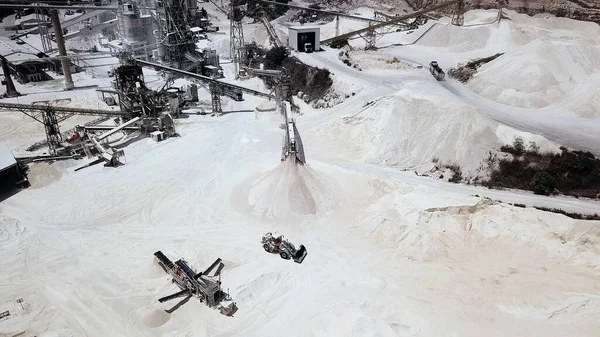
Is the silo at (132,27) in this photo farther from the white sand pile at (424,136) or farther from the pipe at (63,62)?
the white sand pile at (424,136)

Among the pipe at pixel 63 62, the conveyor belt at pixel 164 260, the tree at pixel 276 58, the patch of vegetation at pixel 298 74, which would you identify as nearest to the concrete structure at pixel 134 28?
the pipe at pixel 63 62

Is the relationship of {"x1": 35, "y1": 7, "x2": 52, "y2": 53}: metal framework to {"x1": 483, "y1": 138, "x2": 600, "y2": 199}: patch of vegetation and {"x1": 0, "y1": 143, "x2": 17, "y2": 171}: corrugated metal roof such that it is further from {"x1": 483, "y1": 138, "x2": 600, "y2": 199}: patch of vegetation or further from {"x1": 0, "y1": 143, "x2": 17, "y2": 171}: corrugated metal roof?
{"x1": 483, "y1": 138, "x2": 600, "y2": 199}: patch of vegetation

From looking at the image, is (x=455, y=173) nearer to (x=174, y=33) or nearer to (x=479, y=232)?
(x=479, y=232)

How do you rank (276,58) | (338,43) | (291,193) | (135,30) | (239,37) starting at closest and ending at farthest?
(291,193) < (276,58) < (239,37) < (135,30) < (338,43)

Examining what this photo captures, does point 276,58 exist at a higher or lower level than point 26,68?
higher

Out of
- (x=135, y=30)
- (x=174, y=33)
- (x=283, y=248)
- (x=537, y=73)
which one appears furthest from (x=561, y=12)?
(x=283, y=248)
